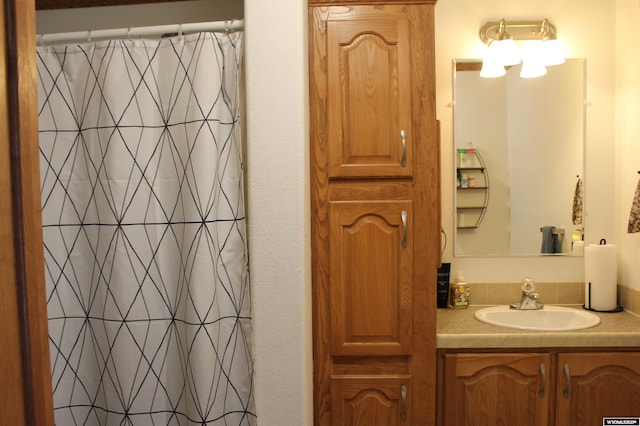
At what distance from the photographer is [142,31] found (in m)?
1.52

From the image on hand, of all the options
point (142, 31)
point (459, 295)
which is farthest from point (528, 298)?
point (142, 31)

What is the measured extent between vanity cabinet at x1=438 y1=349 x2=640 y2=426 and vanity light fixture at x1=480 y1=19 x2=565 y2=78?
130 cm

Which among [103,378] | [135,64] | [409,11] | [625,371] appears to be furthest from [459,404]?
[135,64]

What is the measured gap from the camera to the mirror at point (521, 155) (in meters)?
2.29

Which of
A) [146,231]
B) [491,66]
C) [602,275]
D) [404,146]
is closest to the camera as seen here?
[146,231]

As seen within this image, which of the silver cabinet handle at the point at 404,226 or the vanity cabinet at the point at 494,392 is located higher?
the silver cabinet handle at the point at 404,226

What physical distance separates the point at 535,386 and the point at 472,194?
0.91m

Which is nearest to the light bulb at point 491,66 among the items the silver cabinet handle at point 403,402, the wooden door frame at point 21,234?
the silver cabinet handle at point 403,402

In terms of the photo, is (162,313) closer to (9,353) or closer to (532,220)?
(9,353)

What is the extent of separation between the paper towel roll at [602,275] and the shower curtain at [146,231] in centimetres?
164

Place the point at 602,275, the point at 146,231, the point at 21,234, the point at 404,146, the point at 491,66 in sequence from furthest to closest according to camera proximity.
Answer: the point at 491,66
the point at 602,275
the point at 404,146
the point at 146,231
the point at 21,234

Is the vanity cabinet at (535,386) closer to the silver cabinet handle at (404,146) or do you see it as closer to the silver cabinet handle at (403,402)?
the silver cabinet handle at (403,402)

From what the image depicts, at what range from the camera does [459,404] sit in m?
1.85

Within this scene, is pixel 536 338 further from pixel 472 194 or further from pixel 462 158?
pixel 462 158
